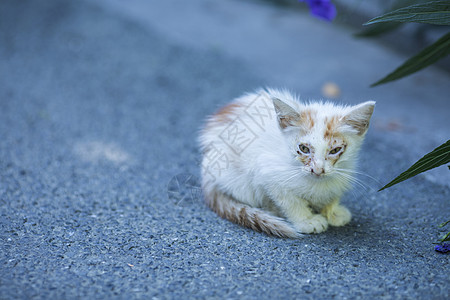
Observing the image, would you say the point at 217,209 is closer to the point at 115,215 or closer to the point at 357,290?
the point at 115,215

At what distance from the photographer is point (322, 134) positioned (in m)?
1.69

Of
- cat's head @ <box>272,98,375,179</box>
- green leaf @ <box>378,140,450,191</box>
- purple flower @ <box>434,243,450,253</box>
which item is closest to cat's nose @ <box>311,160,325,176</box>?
cat's head @ <box>272,98,375,179</box>

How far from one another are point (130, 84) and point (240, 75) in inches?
34.6

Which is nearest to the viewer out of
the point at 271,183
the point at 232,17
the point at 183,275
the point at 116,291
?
the point at 116,291

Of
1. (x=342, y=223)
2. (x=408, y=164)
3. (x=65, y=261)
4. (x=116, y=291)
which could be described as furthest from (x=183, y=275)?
(x=408, y=164)

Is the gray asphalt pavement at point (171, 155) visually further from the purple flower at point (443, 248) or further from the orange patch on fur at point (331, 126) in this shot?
the orange patch on fur at point (331, 126)

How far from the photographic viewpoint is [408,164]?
2.59m

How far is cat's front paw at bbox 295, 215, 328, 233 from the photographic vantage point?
6.10ft

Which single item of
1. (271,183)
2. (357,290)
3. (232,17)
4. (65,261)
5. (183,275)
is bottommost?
(65,261)

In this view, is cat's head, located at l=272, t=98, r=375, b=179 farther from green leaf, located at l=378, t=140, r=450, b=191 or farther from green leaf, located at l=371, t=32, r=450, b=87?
green leaf, located at l=371, t=32, r=450, b=87

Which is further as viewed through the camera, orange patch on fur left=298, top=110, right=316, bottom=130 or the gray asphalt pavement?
orange patch on fur left=298, top=110, right=316, bottom=130

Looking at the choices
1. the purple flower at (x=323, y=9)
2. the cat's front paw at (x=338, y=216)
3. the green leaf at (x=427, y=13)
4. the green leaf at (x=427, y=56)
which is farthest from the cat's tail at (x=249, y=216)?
the purple flower at (x=323, y=9)

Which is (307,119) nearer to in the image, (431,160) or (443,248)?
(431,160)

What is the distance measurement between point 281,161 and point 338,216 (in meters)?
0.39
